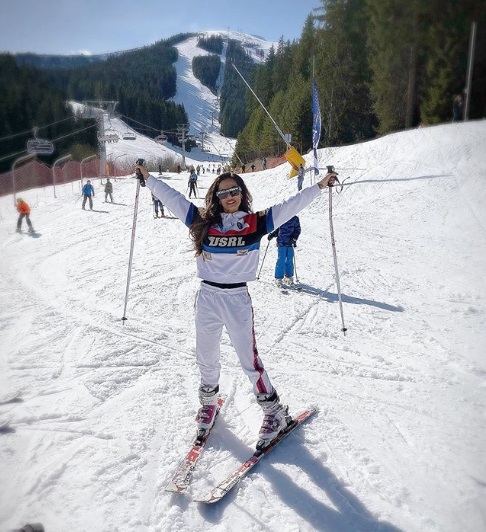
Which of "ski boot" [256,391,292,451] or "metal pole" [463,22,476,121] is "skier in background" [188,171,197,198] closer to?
"metal pole" [463,22,476,121]

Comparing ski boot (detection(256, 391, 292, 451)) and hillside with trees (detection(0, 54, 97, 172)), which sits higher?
hillside with trees (detection(0, 54, 97, 172))

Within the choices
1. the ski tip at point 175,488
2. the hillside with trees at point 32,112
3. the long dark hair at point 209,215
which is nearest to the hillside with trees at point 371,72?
the long dark hair at point 209,215

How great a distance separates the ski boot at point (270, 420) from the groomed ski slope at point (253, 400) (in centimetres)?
12

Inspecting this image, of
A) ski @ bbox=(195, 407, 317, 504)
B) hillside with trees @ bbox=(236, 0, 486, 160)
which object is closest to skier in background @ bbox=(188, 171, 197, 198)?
hillside with trees @ bbox=(236, 0, 486, 160)

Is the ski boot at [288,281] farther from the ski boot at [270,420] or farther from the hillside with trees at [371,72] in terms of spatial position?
the ski boot at [270,420]

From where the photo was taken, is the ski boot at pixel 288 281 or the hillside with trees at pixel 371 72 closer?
the hillside with trees at pixel 371 72

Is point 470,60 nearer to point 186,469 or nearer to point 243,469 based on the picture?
point 243,469

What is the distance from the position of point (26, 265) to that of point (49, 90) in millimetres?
5488

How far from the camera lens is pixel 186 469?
2535 mm

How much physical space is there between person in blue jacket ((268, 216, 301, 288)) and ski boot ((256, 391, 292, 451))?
13.0 feet

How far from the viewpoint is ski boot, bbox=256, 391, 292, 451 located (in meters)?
2.79

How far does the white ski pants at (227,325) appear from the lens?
266cm

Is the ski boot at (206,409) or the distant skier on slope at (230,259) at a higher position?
the distant skier on slope at (230,259)

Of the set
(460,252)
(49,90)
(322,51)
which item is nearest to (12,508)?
(49,90)
